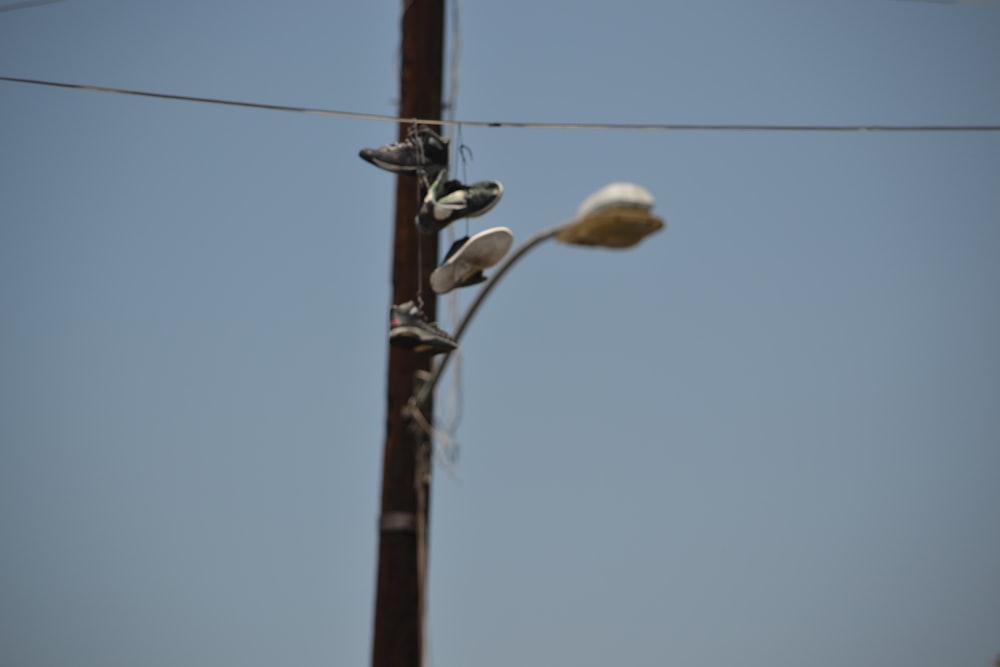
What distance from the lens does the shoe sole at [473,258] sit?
5078mm

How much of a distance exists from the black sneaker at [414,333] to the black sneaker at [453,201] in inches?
14.2

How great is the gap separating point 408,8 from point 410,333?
→ 5.99ft

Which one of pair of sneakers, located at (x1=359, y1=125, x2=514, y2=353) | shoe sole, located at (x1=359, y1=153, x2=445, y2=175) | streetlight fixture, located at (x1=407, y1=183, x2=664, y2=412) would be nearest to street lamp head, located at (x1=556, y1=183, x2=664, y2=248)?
streetlight fixture, located at (x1=407, y1=183, x2=664, y2=412)

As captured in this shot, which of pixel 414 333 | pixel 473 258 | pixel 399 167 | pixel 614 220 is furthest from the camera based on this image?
pixel 399 167

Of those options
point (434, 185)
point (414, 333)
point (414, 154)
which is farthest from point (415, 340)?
point (414, 154)

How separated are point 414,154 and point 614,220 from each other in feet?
4.10

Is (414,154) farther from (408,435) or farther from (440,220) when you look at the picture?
(408,435)

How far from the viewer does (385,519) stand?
5.39 meters

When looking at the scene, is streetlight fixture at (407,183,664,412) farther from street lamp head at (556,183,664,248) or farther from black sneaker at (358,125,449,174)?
black sneaker at (358,125,449,174)

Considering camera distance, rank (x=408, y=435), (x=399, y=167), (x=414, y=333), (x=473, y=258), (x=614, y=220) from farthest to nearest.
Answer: (x=408, y=435), (x=399, y=167), (x=473, y=258), (x=414, y=333), (x=614, y=220)

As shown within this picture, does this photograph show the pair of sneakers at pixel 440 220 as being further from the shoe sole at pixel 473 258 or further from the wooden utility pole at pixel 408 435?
the wooden utility pole at pixel 408 435

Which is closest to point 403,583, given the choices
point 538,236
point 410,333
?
point 410,333

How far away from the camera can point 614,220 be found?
173 inches

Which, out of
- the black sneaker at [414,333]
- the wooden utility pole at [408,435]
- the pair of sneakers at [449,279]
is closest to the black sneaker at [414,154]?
the wooden utility pole at [408,435]
